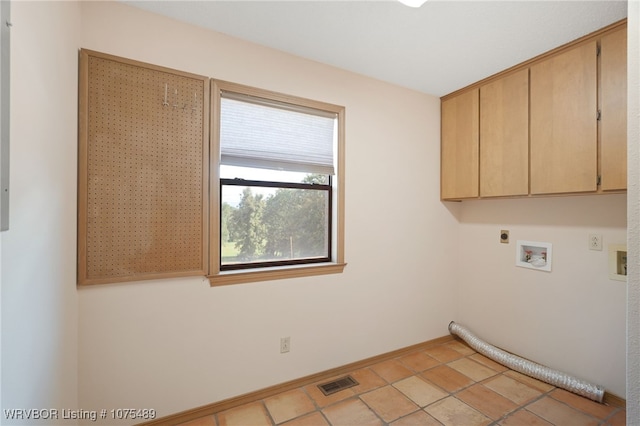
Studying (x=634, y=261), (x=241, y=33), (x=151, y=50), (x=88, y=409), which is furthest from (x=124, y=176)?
(x=634, y=261)

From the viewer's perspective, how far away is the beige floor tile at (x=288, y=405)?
1.91m

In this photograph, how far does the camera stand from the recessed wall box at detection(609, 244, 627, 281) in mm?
2016

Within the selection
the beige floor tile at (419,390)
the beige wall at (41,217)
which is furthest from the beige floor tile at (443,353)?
the beige wall at (41,217)

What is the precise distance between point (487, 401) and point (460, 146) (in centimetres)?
221

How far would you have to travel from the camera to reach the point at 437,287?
300 centimetres

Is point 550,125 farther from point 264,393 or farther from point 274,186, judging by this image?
point 264,393

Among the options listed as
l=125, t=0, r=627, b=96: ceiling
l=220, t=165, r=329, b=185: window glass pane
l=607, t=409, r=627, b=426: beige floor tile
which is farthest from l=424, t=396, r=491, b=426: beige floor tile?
l=125, t=0, r=627, b=96: ceiling

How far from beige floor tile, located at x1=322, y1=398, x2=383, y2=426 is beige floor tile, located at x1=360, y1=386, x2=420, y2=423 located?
0.05 metres

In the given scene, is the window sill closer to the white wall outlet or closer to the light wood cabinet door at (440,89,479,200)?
the light wood cabinet door at (440,89,479,200)

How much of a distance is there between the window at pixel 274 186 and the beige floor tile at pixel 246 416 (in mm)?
898

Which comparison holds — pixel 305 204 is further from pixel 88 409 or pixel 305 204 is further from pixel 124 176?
pixel 88 409

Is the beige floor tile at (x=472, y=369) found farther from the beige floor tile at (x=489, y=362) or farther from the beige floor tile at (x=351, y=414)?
the beige floor tile at (x=351, y=414)

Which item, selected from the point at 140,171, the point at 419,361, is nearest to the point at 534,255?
the point at 419,361

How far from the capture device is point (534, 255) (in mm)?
2521
